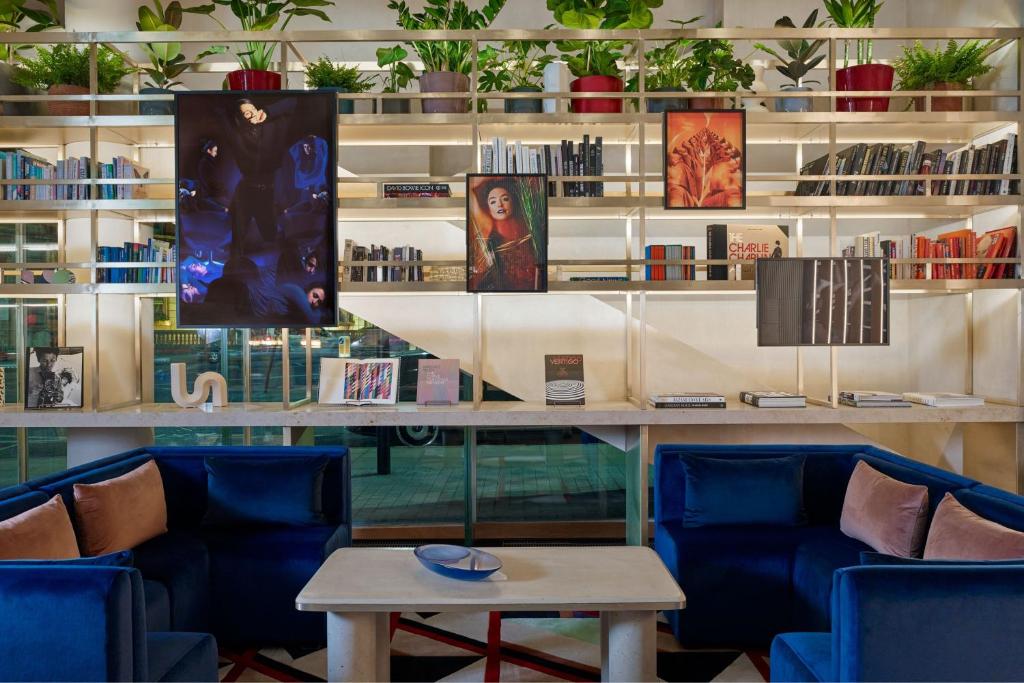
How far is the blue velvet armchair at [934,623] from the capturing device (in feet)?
6.78

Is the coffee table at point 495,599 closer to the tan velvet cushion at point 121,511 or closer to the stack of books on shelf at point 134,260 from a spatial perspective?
the tan velvet cushion at point 121,511

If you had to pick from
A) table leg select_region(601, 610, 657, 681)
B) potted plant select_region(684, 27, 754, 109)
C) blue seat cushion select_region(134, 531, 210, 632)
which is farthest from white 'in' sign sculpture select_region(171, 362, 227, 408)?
potted plant select_region(684, 27, 754, 109)

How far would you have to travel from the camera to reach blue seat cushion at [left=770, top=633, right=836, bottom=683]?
2301 mm

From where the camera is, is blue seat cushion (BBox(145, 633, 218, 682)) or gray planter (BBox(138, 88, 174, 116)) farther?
gray planter (BBox(138, 88, 174, 116))

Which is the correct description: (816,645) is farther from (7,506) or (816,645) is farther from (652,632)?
(7,506)

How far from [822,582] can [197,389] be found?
11.8 feet

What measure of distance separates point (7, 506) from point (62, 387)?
2146 millimetres

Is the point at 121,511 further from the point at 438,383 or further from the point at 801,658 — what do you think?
the point at 801,658

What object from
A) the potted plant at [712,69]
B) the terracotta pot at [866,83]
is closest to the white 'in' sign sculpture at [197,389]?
the potted plant at [712,69]

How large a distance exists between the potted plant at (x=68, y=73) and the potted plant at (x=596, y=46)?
2.73 meters

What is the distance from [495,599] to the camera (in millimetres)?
2521

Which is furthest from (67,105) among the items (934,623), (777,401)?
(934,623)

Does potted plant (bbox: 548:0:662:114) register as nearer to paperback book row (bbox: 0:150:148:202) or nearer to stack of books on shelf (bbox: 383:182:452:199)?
stack of books on shelf (bbox: 383:182:452:199)

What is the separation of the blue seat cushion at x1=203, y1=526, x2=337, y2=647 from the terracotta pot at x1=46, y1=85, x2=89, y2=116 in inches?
116
